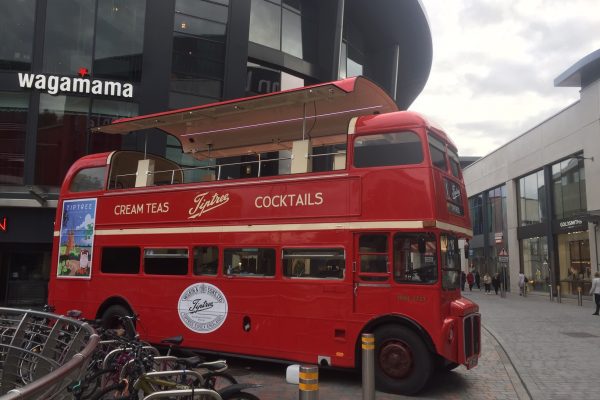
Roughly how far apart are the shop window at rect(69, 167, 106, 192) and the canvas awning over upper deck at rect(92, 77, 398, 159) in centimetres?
105

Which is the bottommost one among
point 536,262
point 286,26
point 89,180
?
point 536,262

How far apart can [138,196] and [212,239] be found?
2.18m

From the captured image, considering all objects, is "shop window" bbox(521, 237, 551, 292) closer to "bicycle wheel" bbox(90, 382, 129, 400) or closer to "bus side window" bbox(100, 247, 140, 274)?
"bus side window" bbox(100, 247, 140, 274)

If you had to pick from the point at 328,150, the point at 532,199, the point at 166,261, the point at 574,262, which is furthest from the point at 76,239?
the point at 532,199

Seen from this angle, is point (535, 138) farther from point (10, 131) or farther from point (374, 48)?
point (10, 131)

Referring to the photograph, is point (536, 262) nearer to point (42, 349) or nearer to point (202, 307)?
point (202, 307)

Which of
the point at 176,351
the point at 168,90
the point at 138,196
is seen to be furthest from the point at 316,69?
the point at 176,351

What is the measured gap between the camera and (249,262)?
30.7 ft

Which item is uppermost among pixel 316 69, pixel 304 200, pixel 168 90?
pixel 316 69

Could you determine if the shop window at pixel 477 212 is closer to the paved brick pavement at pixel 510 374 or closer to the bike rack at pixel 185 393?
the paved brick pavement at pixel 510 374

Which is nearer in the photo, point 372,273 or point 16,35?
point 372,273

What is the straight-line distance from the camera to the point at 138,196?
10.8 meters

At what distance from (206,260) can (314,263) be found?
2.30m

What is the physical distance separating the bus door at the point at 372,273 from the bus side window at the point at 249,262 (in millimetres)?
1633
